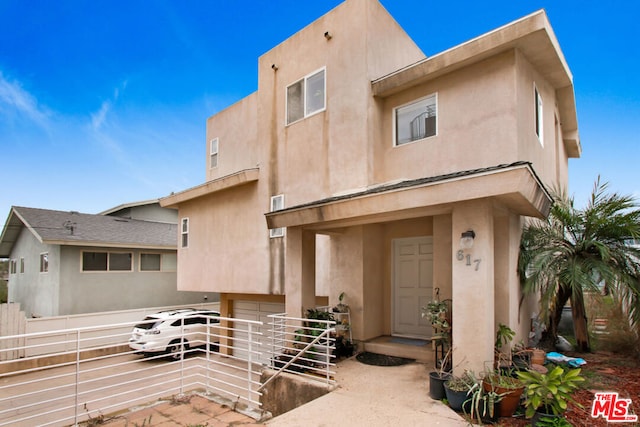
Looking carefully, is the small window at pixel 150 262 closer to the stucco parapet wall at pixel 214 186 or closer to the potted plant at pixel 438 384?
the stucco parapet wall at pixel 214 186

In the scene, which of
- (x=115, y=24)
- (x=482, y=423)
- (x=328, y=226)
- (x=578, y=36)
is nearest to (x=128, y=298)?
(x=115, y=24)

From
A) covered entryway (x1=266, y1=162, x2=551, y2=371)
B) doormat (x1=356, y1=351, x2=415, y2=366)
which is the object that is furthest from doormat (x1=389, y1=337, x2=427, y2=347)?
doormat (x1=356, y1=351, x2=415, y2=366)

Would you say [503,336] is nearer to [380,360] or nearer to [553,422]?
[553,422]

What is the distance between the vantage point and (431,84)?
27.9 ft

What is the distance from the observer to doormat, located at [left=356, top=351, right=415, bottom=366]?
7.40 metres

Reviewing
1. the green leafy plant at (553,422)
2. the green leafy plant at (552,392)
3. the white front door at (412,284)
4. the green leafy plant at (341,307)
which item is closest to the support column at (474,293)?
the green leafy plant at (552,392)

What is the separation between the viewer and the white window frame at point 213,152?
47.1 ft

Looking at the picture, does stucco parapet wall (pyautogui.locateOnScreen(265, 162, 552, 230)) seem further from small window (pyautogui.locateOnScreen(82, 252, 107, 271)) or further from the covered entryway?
small window (pyautogui.locateOnScreen(82, 252, 107, 271))

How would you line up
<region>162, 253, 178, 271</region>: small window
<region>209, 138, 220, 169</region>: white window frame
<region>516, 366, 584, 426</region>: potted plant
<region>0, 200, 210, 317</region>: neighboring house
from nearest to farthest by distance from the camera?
<region>516, 366, 584, 426</region>: potted plant
<region>209, 138, 220, 169</region>: white window frame
<region>0, 200, 210, 317</region>: neighboring house
<region>162, 253, 178, 271</region>: small window

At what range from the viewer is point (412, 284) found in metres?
8.84

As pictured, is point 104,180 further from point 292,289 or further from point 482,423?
point 482,423

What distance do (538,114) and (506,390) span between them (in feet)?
20.5

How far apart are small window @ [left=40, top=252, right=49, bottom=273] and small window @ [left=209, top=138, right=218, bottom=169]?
29.8 feet

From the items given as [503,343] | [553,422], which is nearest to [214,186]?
[503,343]
